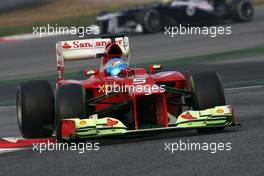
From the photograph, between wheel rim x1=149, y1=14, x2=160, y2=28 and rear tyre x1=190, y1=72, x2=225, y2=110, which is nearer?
rear tyre x1=190, y1=72, x2=225, y2=110

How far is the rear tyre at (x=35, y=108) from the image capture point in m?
11.3

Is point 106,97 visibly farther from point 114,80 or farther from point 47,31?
point 47,31

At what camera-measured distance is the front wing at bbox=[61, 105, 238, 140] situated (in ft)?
34.2

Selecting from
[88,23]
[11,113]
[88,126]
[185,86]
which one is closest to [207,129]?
[185,86]

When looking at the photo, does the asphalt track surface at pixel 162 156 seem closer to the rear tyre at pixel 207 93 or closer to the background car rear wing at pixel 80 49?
the rear tyre at pixel 207 93

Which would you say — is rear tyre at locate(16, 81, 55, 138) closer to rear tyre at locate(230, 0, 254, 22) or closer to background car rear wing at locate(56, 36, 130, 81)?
background car rear wing at locate(56, 36, 130, 81)

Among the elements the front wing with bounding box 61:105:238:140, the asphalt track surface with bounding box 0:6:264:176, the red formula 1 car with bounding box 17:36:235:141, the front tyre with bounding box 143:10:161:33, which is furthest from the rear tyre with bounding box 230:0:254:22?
the front wing with bounding box 61:105:238:140

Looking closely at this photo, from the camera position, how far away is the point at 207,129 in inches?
437

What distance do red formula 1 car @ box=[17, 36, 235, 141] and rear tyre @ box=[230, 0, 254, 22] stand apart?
20.0 meters

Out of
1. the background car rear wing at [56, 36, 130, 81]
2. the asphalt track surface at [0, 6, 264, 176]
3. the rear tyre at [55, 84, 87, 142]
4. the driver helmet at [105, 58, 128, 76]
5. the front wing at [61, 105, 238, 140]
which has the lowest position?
the asphalt track surface at [0, 6, 264, 176]

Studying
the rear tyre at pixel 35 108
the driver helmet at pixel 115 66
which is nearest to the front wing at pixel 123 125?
the rear tyre at pixel 35 108

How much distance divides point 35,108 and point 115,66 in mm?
1229

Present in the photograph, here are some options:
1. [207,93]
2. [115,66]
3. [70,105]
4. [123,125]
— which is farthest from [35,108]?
[207,93]

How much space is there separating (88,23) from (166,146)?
2397cm
